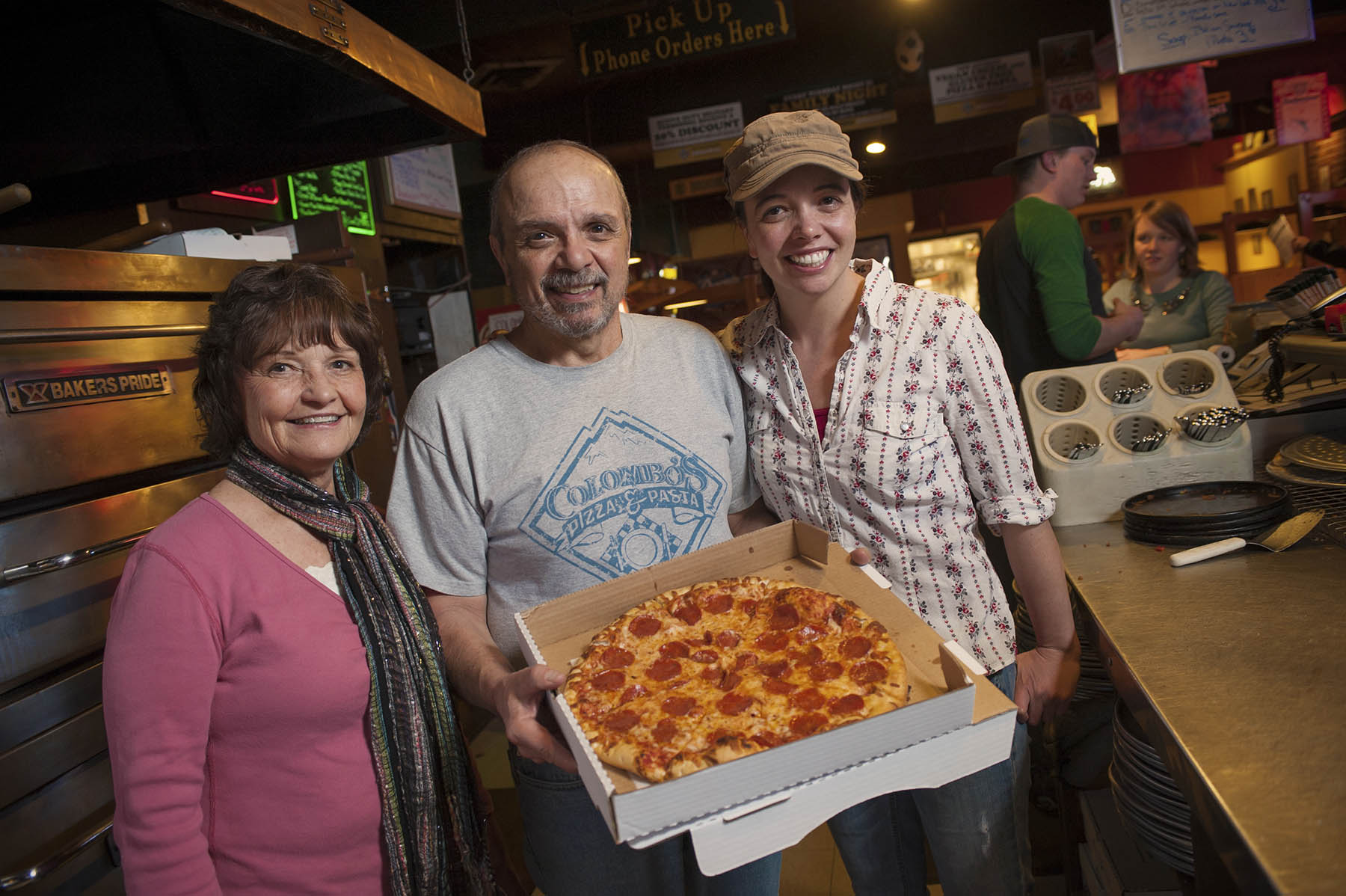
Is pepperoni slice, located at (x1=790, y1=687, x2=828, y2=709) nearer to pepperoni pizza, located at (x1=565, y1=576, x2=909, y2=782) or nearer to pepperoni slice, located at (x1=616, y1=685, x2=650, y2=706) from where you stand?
pepperoni pizza, located at (x1=565, y1=576, x2=909, y2=782)

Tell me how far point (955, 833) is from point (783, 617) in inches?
21.6

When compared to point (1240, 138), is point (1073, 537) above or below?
below

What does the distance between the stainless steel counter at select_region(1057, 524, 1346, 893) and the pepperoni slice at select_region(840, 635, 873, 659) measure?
0.40m

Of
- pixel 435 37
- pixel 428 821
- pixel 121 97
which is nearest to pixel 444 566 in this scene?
pixel 428 821

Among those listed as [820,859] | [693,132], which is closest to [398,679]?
[820,859]

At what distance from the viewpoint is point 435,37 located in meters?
4.18

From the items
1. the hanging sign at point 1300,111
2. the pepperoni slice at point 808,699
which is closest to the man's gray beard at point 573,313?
the pepperoni slice at point 808,699

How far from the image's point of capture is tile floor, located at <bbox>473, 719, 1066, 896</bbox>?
8.07 feet

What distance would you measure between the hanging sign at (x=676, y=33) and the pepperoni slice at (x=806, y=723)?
174 inches

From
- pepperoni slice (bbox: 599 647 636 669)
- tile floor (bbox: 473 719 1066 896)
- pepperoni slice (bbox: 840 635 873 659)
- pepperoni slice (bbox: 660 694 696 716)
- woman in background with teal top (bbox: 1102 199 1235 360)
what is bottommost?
tile floor (bbox: 473 719 1066 896)

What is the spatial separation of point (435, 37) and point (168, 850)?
3.99 meters

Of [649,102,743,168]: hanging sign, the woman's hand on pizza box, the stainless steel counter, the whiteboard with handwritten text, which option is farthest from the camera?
[649,102,743,168]: hanging sign

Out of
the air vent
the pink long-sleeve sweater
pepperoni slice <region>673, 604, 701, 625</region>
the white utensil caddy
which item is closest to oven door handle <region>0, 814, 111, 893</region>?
the pink long-sleeve sweater

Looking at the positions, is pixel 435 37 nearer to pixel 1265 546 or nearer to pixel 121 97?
pixel 121 97
